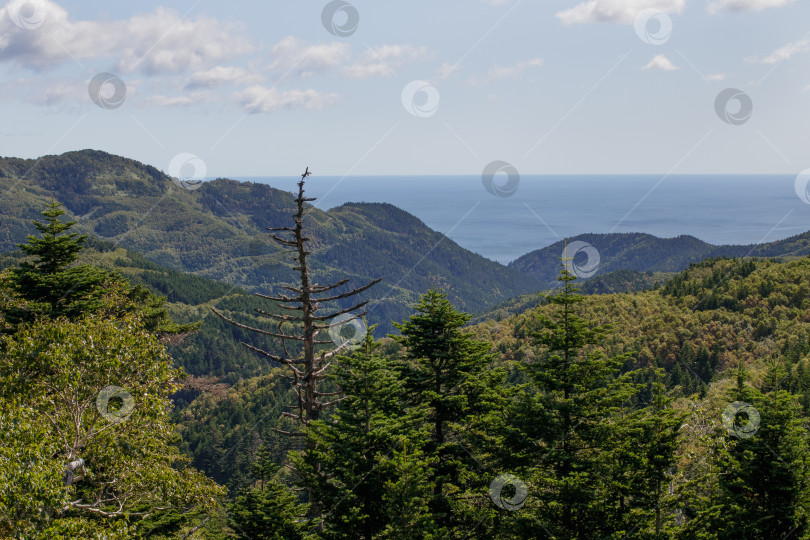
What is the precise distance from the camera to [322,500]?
1574cm

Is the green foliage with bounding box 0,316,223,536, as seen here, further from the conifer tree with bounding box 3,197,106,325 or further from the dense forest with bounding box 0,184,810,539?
the conifer tree with bounding box 3,197,106,325

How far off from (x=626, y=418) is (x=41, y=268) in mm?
22716

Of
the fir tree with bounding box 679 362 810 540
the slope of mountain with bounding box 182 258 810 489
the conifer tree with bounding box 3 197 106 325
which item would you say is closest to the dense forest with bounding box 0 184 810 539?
the fir tree with bounding box 679 362 810 540

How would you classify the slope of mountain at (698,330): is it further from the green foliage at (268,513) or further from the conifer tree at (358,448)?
the conifer tree at (358,448)

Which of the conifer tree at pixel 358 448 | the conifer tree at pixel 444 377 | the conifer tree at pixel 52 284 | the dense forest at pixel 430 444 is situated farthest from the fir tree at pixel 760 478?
the conifer tree at pixel 52 284

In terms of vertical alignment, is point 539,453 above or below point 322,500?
above

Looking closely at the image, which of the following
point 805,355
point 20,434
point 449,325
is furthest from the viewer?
point 805,355

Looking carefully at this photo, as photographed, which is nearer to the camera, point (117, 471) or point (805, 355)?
point (117, 471)

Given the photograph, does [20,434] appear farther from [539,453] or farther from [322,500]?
[539,453]

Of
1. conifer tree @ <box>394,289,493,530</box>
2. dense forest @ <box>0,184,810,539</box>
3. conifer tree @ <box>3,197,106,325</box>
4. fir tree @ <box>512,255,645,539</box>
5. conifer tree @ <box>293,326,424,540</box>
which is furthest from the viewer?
conifer tree @ <box>3,197,106,325</box>

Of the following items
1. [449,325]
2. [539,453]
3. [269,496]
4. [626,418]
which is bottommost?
[269,496]

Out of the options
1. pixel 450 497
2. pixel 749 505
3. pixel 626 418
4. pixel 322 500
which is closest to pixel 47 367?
pixel 322 500

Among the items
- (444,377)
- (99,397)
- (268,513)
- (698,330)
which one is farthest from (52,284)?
(698,330)

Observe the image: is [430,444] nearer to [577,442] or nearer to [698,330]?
A: [577,442]
